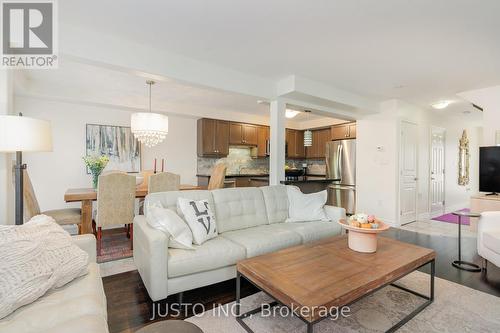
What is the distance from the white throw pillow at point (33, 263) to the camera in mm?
1211

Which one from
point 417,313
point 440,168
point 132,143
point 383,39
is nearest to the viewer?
point 417,313

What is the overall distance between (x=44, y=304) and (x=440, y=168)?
7387mm

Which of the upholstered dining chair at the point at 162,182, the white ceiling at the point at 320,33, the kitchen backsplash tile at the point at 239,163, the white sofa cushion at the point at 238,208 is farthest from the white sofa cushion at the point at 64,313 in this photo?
the kitchen backsplash tile at the point at 239,163

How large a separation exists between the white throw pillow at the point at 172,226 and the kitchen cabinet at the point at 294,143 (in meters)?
5.42

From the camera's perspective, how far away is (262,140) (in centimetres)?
673

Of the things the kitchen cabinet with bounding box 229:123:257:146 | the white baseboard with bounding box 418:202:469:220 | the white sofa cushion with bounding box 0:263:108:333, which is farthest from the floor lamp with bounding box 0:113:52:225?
the white baseboard with bounding box 418:202:469:220

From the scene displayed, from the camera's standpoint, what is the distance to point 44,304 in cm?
129

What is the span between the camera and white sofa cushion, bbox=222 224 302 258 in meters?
2.40

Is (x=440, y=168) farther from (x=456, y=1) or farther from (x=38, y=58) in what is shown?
(x=38, y=58)

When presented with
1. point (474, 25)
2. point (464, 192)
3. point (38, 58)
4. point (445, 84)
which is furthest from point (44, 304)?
point (464, 192)

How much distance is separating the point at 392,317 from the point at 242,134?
5.01 metres

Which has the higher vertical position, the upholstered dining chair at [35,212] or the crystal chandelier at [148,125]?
the crystal chandelier at [148,125]

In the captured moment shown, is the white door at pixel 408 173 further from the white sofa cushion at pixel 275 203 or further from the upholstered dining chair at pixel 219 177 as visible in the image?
the upholstered dining chair at pixel 219 177

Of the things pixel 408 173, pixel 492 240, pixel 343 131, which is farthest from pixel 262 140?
pixel 492 240
